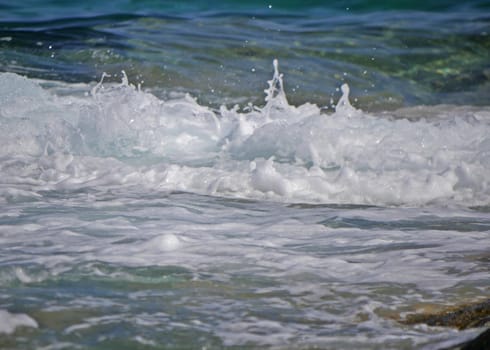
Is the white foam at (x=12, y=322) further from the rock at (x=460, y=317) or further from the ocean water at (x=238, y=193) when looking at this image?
the rock at (x=460, y=317)

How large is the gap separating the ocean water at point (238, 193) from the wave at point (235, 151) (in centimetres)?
2

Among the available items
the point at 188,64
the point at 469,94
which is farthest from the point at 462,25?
the point at 188,64

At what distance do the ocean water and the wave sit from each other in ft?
0.06

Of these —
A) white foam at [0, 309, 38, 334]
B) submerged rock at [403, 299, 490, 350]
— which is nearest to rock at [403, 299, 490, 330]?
submerged rock at [403, 299, 490, 350]

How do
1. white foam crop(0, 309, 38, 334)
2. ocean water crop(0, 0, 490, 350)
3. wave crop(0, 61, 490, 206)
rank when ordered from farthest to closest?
wave crop(0, 61, 490, 206), ocean water crop(0, 0, 490, 350), white foam crop(0, 309, 38, 334)

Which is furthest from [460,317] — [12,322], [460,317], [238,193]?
[238,193]

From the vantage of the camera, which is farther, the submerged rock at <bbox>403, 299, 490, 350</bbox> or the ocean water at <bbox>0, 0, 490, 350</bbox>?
the ocean water at <bbox>0, 0, 490, 350</bbox>

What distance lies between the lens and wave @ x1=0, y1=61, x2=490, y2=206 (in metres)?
5.48

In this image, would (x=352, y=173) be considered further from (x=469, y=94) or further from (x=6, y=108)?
(x=469, y=94)

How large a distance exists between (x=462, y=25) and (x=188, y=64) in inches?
182

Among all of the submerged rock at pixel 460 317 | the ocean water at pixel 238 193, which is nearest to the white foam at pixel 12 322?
the ocean water at pixel 238 193

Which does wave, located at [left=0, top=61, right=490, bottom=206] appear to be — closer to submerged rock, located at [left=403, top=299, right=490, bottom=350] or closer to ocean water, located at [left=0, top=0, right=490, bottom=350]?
ocean water, located at [left=0, top=0, right=490, bottom=350]

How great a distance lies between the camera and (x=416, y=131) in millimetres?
6914

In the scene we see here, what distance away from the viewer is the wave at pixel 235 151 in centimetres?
548
